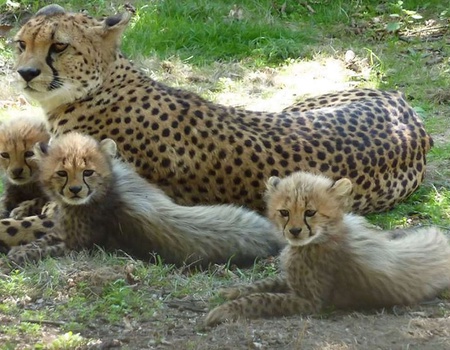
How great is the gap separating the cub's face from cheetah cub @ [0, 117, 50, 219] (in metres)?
1.48

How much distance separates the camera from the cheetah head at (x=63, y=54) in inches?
204

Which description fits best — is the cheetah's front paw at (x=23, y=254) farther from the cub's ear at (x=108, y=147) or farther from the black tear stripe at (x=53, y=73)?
the black tear stripe at (x=53, y=73)

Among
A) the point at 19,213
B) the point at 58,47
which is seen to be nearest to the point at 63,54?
the point at 58,47

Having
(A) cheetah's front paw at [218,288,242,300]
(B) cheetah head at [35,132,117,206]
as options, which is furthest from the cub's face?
(B) cheetah head at [35,132,117,206]

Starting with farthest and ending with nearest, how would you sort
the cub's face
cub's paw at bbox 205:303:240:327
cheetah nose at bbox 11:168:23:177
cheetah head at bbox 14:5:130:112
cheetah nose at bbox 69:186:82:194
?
cheetah head at bbox 14:5:130:112, cheetah nose at bbox 11:168:23:177, cheetah nose at bbox 69:186:82:194, the cub's face, cub's paw at bbox 205:303:240:327

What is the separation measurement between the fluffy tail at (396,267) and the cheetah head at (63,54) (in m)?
1.87

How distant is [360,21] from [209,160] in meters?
4.86

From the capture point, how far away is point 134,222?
4.64 meters

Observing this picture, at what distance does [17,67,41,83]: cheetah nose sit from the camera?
5.13 meters

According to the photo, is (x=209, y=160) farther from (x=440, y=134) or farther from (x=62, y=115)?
(x=440, y=134)

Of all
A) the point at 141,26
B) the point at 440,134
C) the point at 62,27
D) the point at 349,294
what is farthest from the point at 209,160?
the point at 141,26

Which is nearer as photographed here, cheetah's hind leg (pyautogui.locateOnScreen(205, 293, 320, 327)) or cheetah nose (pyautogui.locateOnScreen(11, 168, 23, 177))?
cheetah's hind leg (pyautogui.locateOnScreen(205, 293, 320, 327))

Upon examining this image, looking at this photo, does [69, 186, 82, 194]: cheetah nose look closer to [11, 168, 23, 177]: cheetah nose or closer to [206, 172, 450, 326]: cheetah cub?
[11, 168, 23, 177]: cheetah nose

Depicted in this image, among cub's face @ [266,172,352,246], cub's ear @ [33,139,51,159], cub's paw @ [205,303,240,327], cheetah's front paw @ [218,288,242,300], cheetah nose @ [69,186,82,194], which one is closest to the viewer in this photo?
cub's paw @ [205,303,240,327]
